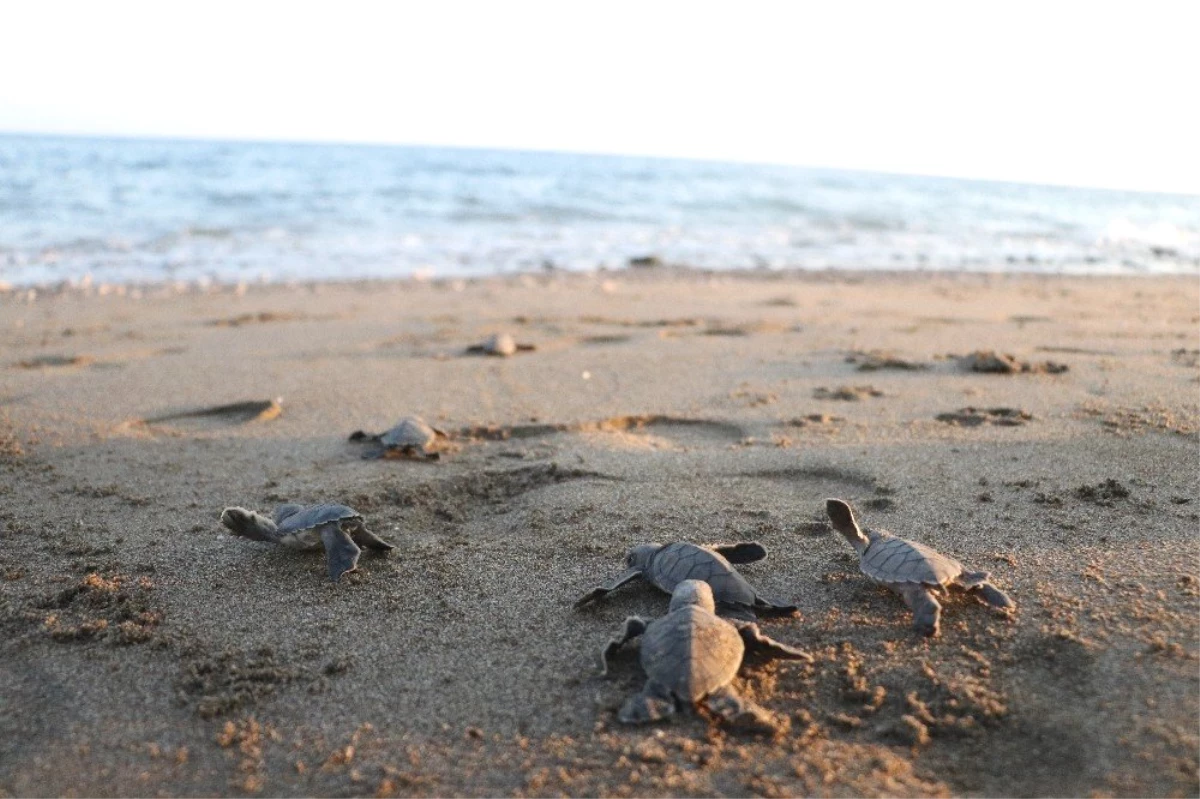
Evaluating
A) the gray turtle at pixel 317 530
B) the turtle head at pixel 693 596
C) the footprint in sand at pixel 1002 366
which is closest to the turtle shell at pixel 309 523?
the gray turtle at pixel 317 530

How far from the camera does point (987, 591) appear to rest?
2184 millimetres

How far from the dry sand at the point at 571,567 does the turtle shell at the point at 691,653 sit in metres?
0.09

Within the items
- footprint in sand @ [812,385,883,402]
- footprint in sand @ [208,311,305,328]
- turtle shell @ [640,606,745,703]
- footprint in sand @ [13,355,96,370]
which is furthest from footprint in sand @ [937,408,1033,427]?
footprint in sand @ [208,311,305,328]

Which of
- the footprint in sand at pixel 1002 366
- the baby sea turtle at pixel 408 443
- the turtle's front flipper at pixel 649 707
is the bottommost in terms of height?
the baby sea turtle at pixel 408 443

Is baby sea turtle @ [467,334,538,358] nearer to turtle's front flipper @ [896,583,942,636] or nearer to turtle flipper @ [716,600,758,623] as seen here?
turtle flipper @ [716,600,758,623]

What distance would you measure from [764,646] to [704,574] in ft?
0.96

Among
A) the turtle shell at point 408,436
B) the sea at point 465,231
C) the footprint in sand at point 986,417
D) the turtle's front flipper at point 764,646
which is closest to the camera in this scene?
the turtle's front flipper at point 764,646

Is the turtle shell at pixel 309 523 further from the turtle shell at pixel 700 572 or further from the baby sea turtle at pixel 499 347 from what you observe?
the baby sea turtle at pixel 499 347

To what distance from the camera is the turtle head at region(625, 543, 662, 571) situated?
2373mm

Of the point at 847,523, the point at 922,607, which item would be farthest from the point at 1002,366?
the point at 922,607

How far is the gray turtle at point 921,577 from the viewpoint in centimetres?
214

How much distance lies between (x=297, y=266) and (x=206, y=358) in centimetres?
516

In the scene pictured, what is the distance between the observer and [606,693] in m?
1.92

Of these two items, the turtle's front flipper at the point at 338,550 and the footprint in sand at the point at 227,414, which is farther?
the footprint in sand at the point at 227,414
